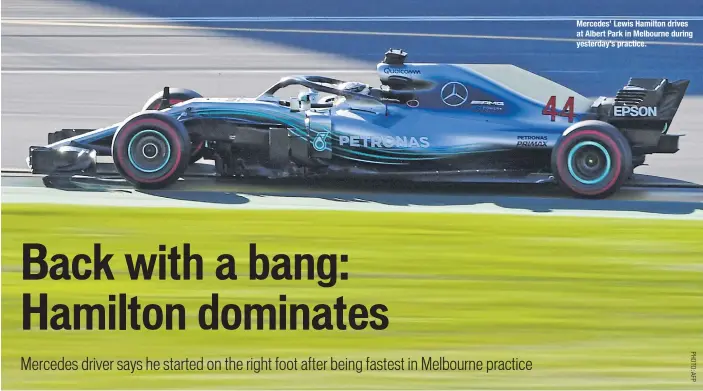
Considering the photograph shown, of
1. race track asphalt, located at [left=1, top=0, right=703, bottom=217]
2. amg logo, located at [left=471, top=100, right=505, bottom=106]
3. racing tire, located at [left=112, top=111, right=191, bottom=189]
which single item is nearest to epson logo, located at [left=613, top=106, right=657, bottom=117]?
amg logo, located at [left=471, top=100, right=505, bottom=106]

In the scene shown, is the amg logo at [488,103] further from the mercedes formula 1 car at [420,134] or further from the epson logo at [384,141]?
the epson logo at [384,141]

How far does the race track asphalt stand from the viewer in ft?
47.5

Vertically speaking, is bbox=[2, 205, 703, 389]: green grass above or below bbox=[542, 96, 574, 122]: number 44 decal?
below

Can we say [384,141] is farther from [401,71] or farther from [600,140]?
[600,140]

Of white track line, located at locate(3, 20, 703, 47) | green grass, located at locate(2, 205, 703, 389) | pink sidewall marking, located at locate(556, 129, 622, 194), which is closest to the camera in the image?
green grass, located at locate(2, 205, 703, 389)

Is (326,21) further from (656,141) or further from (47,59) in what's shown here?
(656,141)

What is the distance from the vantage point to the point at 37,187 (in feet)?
37.8

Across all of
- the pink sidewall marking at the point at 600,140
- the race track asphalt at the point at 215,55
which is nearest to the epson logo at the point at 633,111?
the pink sidewall marking at the point at 600,140

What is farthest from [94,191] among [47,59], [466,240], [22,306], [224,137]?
[47,59]

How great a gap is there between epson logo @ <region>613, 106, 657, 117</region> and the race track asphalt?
2.45 metres

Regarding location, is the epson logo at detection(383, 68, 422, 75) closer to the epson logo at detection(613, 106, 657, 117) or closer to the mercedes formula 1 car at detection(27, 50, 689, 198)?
the mercedes formula 1 car at detection(27, 50, 689, 198)

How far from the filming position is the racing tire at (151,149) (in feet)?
37.1

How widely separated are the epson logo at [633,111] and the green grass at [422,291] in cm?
119

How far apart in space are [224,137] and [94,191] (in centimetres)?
131
